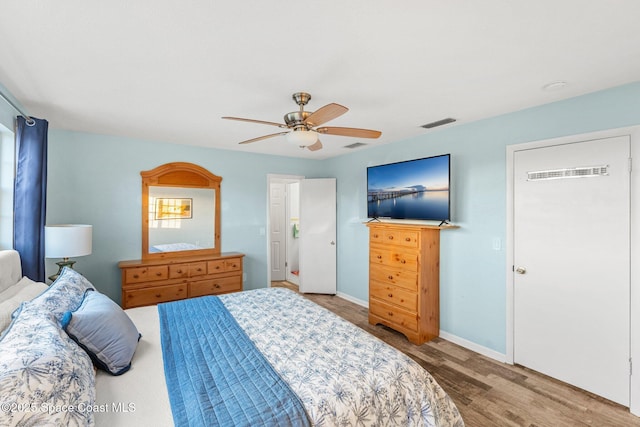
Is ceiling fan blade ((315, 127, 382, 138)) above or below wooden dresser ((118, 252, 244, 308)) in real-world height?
above

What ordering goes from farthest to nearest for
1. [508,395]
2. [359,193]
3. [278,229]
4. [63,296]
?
1. [278,229]
2. [359,193]
3. [508,395]
4. [63,296]

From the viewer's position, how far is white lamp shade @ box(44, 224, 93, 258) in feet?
8.95

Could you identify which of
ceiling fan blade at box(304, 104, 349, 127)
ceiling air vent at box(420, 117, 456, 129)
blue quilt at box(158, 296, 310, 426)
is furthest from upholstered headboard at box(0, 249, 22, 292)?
ceiling air vent at box(420, 117, 456, 129)

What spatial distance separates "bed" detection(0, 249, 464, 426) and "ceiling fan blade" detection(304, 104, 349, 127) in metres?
1.49

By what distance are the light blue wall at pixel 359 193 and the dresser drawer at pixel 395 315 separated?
1.50 ft

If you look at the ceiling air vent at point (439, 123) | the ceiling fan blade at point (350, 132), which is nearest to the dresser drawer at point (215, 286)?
the ceiling fan blade at point (350, 132)

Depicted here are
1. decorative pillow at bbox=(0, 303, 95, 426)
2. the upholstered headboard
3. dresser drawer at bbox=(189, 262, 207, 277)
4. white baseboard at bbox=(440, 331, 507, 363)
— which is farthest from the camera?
dresser drawer at bbox=(189, 262, 207, 277)

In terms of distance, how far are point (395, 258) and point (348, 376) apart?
2.18 metres

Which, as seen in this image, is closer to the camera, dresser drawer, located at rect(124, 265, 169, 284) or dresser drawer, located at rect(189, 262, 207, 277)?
dresser drawer, located at rect(124, 265, 169, 284)

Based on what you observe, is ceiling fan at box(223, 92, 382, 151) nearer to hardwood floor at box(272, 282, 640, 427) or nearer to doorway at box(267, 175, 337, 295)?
hardwood floor at box(272, 282, 640, 427)

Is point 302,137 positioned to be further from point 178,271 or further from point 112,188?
point 112,188

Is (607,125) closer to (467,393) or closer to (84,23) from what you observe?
(467,393)

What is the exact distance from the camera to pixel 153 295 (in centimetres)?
373

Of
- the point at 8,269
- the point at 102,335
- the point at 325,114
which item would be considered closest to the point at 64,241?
the point at 8,269
